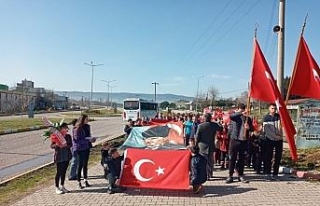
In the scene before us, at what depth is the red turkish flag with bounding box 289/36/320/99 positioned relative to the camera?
1100 centimetres

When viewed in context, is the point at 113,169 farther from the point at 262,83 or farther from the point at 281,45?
the point at 281,45

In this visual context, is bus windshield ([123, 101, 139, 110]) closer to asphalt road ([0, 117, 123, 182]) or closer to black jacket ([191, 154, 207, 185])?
asphalt road ([0, 117, 123, 182])

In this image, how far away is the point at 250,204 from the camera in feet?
25.2

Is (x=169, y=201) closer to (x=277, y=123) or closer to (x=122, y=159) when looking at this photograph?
(x=122, y=159)

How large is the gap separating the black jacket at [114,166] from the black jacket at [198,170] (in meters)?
1.70

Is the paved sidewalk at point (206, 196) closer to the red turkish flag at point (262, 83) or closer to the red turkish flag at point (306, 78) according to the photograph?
the red turkish flag at point (262, 83)

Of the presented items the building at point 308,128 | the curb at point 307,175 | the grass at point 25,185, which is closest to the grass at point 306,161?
the curb at point 307,175

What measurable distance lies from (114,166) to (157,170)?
990 mm

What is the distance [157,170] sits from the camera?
29.0 feet

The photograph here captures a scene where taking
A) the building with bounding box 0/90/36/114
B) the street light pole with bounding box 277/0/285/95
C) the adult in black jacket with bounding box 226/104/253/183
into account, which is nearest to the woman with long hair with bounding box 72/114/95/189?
the adult in black jacket with bounding box 226/104/253/183

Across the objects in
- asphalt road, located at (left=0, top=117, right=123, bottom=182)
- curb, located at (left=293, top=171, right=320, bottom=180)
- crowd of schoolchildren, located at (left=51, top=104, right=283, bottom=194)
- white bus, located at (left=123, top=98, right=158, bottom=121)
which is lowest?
asphalt road, located at (left=0, top=117, right=123, bottom=182)

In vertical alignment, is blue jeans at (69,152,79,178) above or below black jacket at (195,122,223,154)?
below

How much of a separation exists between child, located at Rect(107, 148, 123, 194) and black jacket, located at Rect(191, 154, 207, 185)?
1.69 m

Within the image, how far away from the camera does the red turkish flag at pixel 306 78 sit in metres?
11.0
